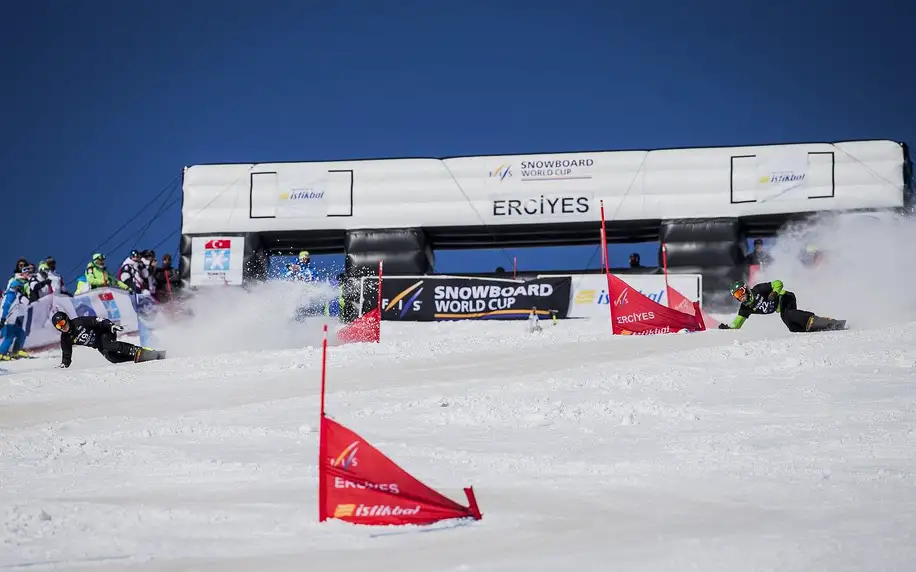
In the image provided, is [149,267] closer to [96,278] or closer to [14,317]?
[96,278]

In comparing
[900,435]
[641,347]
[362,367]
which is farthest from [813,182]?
[900,435]

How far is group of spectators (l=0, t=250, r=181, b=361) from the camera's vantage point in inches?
691

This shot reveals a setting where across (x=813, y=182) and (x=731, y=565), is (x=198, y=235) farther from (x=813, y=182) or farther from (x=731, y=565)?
(x=731, y=565)

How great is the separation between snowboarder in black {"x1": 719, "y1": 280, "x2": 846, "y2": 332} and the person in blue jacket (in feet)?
39.1

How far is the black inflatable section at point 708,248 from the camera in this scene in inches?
862

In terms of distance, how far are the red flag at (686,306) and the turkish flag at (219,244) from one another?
1029 centimetres

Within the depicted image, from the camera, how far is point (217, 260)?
23406 millimetres

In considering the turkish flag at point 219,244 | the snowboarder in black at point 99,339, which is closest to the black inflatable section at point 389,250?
the turkish flag at point 219,244

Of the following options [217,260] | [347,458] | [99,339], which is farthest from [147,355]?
[347,458]

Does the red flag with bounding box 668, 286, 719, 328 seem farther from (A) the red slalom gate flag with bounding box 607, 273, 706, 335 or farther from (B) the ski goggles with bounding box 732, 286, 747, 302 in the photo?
(A) the red slalom gate flag with bounding box 607, 273, 706, 335

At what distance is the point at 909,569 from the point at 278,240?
2086 centimetres

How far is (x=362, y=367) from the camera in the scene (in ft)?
40.5

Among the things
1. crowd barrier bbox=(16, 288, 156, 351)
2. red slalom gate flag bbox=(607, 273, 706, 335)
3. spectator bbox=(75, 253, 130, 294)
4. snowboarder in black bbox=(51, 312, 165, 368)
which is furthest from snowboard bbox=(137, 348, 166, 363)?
red slalom gate flag bbox=(607, 273, 706, 335)

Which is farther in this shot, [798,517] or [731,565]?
[798,517]
